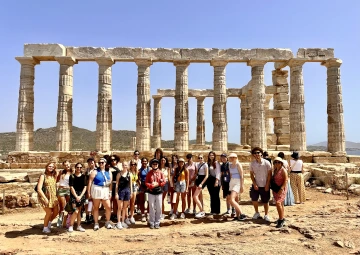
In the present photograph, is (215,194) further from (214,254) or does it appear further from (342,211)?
(342,211)

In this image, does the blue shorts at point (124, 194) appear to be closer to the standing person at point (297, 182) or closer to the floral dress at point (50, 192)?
the floral dress at point (50, 192)

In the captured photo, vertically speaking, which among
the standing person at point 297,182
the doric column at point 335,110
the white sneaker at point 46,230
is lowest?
the white sneaker at point 46,230

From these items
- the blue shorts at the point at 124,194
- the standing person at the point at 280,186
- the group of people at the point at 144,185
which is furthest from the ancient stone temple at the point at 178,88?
the standing person at the point at 280,186

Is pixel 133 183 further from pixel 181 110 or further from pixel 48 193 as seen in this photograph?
pixel 181 110

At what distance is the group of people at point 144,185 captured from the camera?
7547 millimetres

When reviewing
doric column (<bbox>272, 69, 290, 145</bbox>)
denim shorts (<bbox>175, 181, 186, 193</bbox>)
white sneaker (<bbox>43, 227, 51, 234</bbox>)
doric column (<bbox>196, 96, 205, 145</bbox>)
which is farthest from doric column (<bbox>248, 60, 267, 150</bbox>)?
white sneaker (<bbox>43, 227, 51, 234</bbox>)

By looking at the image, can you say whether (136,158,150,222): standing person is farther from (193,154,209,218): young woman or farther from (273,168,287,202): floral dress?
(273,168,287,202): floral dress

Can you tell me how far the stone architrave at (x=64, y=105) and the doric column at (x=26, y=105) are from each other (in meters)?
1.95

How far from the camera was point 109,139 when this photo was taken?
810 inches

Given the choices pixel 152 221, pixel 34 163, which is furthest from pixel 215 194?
pixel 34 163

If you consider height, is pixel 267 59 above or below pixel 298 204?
above

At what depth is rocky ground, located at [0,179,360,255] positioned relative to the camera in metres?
6.33

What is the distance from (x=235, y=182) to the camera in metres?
8.09

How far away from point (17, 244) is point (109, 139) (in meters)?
13.8
